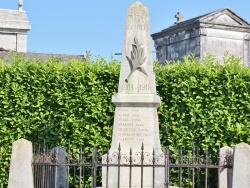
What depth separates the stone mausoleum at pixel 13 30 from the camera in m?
36.9

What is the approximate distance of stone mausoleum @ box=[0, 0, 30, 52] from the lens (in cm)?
3691

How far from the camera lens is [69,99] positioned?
45.6ft

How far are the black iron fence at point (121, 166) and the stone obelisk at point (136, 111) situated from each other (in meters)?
0.05

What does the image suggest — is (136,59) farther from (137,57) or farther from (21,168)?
(21,168)

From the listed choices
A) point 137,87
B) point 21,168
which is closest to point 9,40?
point 137,87

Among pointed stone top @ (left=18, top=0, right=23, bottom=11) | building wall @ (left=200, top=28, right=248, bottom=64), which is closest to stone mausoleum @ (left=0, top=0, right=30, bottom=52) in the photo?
pointed stone top @ (left=18, top=0, right=23, bottom=11)

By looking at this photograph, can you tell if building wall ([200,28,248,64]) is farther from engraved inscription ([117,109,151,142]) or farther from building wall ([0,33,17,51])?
building wall ([0,33,17,51])

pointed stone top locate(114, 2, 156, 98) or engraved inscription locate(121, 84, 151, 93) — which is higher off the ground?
pointed stone top locate(114, 2, 156, 98)

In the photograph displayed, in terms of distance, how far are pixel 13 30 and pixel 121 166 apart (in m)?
29.5

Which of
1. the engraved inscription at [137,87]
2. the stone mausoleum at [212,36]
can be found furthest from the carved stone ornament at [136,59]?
the stone mausoleum at [212,36]

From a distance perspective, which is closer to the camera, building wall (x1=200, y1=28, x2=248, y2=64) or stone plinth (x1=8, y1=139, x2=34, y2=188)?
stone plinth (x1=8, y1=139, x2=34, y2=188)

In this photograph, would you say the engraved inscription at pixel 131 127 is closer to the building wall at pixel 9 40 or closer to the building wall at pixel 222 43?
the building wall at pixel 222 43

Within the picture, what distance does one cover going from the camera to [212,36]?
23.0 m

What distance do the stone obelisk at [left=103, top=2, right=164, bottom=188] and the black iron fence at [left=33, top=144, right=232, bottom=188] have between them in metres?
0.05
